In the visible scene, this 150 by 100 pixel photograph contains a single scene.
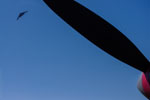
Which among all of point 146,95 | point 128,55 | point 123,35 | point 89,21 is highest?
point 89,21

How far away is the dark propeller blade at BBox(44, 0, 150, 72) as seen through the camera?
1086cm

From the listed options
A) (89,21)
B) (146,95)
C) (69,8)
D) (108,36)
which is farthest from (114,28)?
(146,95)

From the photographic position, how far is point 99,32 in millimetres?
11633

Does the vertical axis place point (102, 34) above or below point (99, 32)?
below

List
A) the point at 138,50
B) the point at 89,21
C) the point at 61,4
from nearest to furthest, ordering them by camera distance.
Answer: the point at 61,4
the point at 89,21
the point at 138,50

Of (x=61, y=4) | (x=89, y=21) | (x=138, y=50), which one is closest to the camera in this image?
(x=61, y=4)

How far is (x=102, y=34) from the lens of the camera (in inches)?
458

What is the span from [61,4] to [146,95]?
6516 millimetres

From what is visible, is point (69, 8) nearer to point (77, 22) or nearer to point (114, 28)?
point (77, 22)

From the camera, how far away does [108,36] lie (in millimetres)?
11703

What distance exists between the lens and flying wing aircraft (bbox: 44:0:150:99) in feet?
35.7

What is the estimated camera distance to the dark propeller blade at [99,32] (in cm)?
1086

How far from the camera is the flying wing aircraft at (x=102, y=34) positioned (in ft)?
35.7

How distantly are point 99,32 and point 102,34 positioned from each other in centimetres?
19
